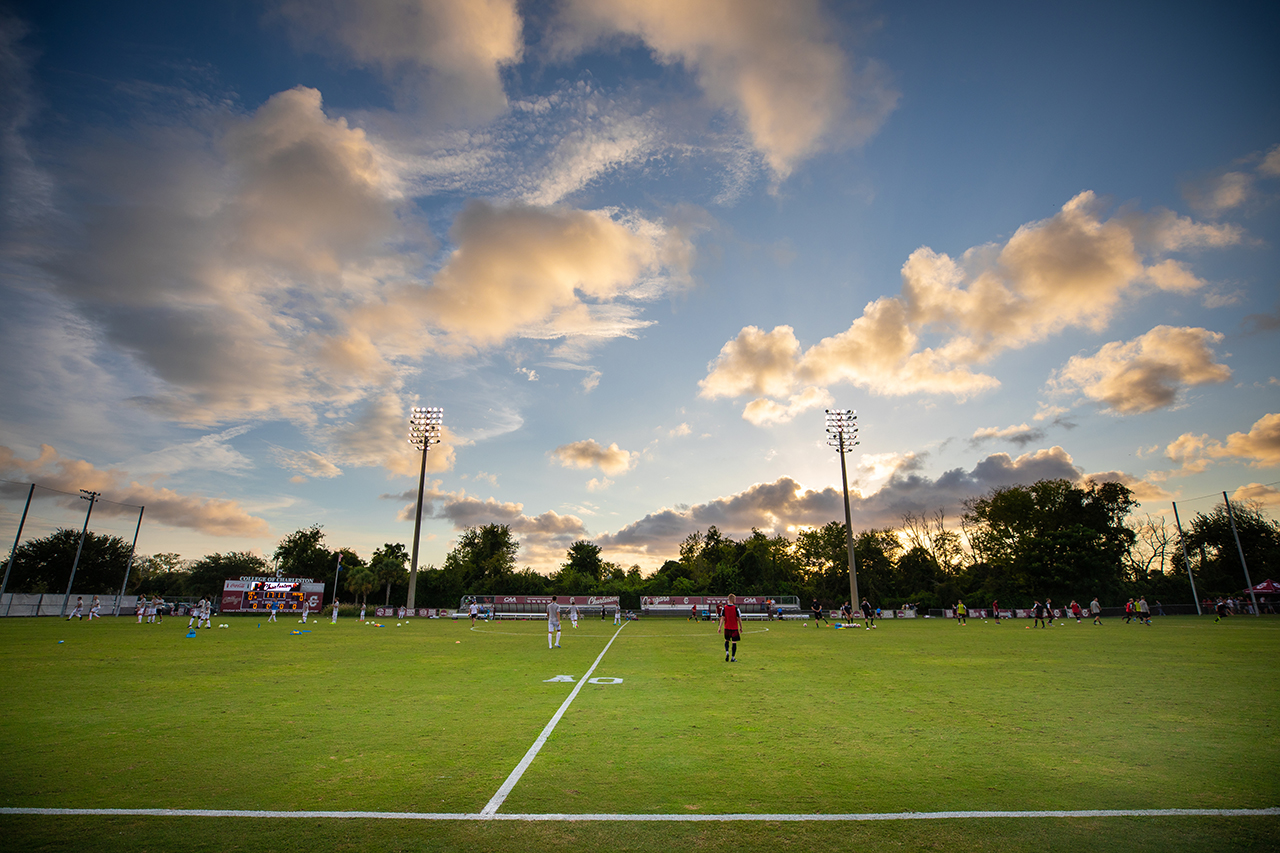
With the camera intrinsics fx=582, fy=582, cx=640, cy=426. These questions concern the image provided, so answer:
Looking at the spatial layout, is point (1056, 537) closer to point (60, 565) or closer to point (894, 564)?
point (894, 564)

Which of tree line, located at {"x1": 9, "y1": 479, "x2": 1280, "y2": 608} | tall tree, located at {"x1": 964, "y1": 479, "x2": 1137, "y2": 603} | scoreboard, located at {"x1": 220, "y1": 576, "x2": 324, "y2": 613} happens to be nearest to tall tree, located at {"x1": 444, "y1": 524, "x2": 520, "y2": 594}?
tree line, located at {"x1": 9, "y1": 479, "x2": 1280, "y2": 608}

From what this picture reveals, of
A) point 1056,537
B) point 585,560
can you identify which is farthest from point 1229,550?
point 585,560

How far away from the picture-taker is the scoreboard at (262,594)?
5219 cm

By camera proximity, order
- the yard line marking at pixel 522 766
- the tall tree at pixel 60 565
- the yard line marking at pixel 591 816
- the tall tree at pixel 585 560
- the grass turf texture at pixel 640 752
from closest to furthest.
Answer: the grass turf texture at pixel 640 752 < the yard line marking at pixel 591 816 < the yard line marking at pixel 522 766 < the tall tree at pixel 60 565 < the tall tree at pixel 585 560

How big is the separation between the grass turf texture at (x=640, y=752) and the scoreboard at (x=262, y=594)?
4304cm

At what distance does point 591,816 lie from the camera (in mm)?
4758

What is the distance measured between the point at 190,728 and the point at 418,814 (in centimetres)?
535

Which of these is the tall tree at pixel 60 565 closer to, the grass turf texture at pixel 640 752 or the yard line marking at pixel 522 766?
the grass turf texture at pixel 640 752

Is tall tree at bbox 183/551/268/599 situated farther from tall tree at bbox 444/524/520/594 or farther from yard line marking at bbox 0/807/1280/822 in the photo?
yard line marking at bbox 0/807/1280/822

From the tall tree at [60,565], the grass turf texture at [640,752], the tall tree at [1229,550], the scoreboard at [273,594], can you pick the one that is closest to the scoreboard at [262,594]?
the scoreboard at [273,594]

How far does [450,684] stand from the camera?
486 inches

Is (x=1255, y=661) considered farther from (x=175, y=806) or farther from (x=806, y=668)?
(x=175, y=806)

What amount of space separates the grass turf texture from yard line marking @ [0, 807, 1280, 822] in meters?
0.12

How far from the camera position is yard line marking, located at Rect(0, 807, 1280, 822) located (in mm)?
4719
